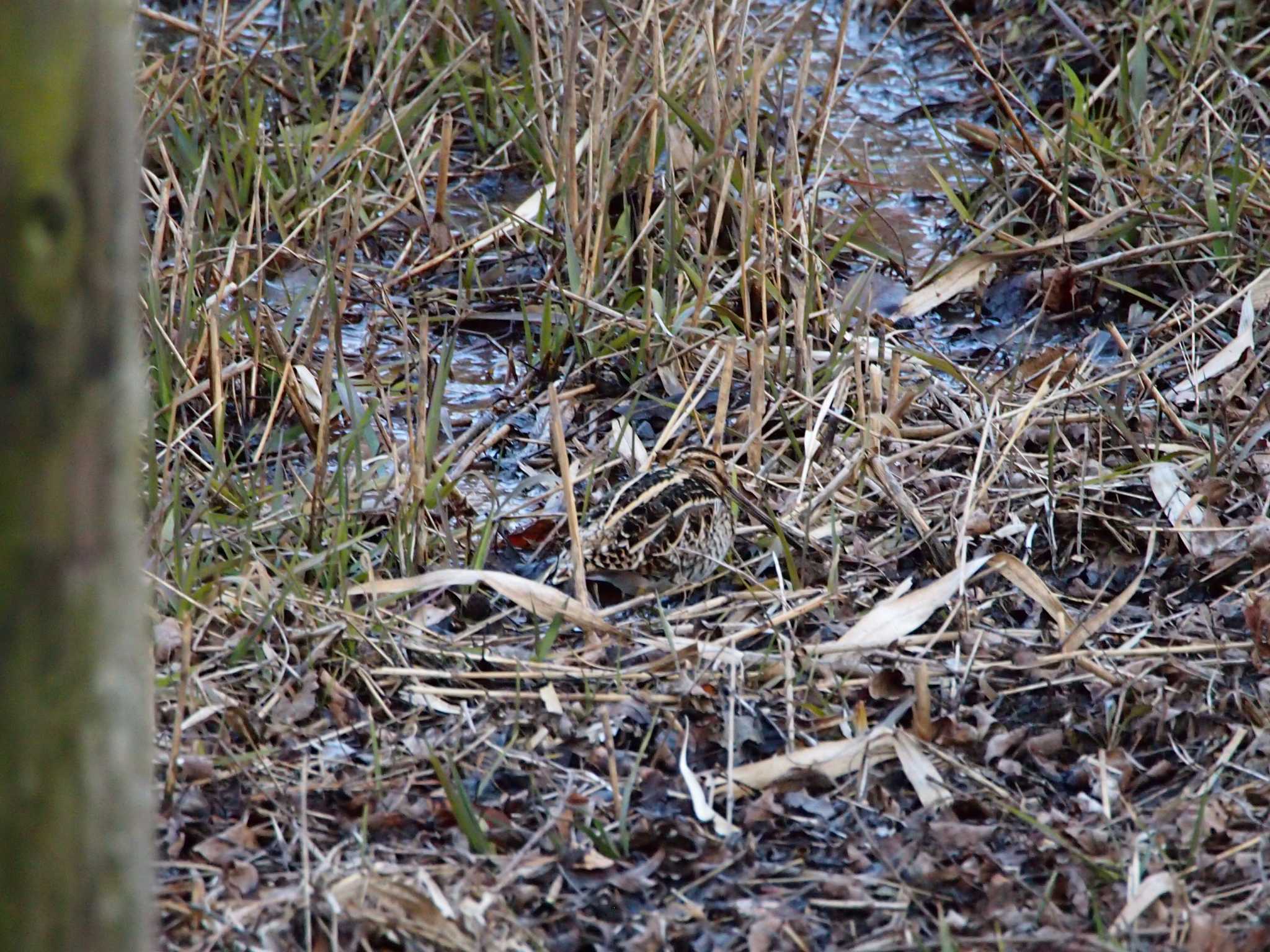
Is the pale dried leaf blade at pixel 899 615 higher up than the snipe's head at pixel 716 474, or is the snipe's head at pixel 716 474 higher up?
the snipe's head at pixel 716 474

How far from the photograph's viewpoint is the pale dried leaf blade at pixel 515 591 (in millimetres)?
3125

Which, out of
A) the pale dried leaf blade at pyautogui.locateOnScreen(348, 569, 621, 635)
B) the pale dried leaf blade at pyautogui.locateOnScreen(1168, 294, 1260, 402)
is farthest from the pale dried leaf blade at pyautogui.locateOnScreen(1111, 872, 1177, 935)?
the pale dried leaf blade at pyautogui.locateOnScreen(1168, 294, 1260, 402)

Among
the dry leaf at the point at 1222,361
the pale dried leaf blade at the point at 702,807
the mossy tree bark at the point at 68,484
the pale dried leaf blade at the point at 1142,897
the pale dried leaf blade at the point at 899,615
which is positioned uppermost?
the mossy tree bark at the point at 68,484

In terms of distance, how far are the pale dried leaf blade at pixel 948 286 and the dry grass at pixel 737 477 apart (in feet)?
0.04

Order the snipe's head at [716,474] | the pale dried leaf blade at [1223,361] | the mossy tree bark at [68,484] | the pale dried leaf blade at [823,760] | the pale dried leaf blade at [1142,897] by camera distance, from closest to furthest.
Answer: the mossy tree bark at [68,484] < the pale dried leaf blade at [1142,897] < the pale dried leaf blade at [823,760] < the snipe's head at [716,474] < the pale dried leaf blade at [1223,361]

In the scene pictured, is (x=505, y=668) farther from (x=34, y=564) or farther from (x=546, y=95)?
(x=546, y=95)

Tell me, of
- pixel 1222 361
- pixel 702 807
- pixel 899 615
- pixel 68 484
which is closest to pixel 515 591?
pixel 702 807

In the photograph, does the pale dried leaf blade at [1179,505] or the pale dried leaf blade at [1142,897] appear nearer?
the pale dried leaf blade at [1142,897]

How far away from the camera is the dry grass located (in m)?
2.57

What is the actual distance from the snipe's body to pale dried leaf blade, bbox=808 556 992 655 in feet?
1.20

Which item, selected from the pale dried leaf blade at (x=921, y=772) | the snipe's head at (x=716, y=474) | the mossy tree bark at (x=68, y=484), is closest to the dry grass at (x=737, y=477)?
the pale dried leaf blade at (x=921, y=772)

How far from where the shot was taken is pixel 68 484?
1384 millimetres

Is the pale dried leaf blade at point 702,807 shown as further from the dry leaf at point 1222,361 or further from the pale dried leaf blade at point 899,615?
the dry leaf at point 1222,361

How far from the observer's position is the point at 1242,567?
344 centimetres
